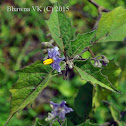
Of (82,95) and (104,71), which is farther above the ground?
(104,71)

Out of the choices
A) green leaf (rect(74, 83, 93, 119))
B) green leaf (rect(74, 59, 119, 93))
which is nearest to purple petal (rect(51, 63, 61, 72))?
green leaf (rect(74, 59, 119, 93))

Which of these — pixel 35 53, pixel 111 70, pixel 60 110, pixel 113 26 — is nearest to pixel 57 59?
pixel 60 110

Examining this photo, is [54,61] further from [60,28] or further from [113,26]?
[113,26]

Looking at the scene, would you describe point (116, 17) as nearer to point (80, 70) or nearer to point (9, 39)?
point (80, 70)

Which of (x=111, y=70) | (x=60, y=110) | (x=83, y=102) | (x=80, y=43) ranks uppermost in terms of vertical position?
(x=80, y=43)

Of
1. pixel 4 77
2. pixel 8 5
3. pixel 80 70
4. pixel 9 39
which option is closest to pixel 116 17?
pixel 80 70
